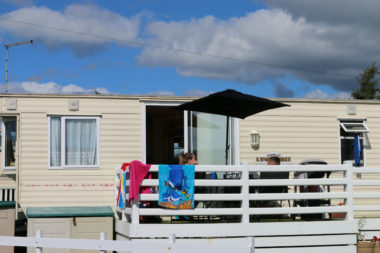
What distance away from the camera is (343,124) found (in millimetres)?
11352

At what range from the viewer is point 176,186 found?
24.8 ft

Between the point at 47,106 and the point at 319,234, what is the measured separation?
18.3 ft

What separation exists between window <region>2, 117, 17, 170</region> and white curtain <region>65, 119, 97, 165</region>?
1.15 m

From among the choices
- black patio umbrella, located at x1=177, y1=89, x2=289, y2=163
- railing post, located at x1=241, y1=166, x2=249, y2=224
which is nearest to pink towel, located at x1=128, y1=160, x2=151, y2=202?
railing post, located at x1=241, y1=166, x2=249, y2=224

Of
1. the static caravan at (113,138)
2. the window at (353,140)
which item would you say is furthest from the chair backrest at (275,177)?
the window at (353,140)

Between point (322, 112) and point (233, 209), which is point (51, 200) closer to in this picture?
point (233, 209)

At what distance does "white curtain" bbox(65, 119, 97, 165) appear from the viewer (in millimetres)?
10414

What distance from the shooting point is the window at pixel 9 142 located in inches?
418

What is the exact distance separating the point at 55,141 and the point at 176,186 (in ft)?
12.3

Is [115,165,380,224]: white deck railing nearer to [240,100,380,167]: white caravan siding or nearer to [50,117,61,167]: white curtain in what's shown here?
[50,117,61,167]: white curtain

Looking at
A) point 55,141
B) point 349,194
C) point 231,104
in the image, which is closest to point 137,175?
point 231,104

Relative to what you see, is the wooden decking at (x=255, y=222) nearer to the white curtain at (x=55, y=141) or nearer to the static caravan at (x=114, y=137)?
the static caravan at (x=114, y=137)

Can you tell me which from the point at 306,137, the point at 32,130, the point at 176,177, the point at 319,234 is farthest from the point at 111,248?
the point at 306,137

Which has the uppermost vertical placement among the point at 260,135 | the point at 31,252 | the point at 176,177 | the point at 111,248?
the point at 260,135
